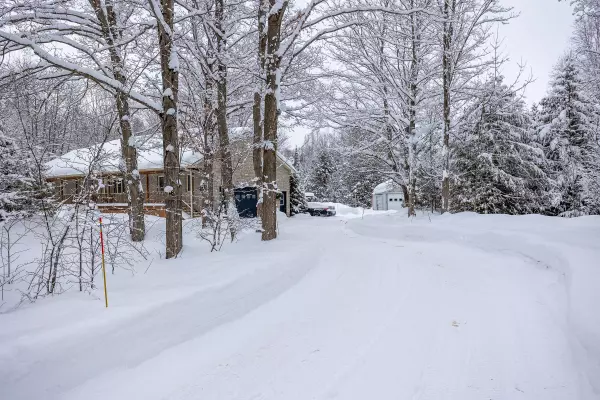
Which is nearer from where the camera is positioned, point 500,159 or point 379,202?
point 500,159

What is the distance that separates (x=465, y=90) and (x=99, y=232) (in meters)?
15.8

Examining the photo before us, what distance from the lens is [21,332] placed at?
2891 mm

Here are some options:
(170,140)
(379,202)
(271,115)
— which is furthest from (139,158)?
(379,202)

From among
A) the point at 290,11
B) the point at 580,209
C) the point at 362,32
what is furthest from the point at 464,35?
the point at 580,209

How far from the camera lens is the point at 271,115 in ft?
26.8

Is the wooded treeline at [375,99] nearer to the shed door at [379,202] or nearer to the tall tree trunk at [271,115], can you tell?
the tall tree trunk at [271,115]

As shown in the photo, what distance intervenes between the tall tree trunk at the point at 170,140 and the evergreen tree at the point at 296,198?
2119 centimetres

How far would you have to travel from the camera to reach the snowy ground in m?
2.79

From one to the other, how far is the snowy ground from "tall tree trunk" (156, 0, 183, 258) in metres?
0.54

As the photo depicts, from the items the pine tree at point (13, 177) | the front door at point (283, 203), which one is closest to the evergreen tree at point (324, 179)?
the front door at point (283, 203)

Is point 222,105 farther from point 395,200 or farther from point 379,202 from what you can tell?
point 379,202

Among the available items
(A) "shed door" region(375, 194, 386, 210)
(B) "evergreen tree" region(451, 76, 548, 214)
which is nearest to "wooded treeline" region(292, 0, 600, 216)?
(B) "evergreen tree" region(451, 76, 548, 214)

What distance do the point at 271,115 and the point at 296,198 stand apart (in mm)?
20863

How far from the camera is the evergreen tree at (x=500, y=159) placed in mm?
15000
